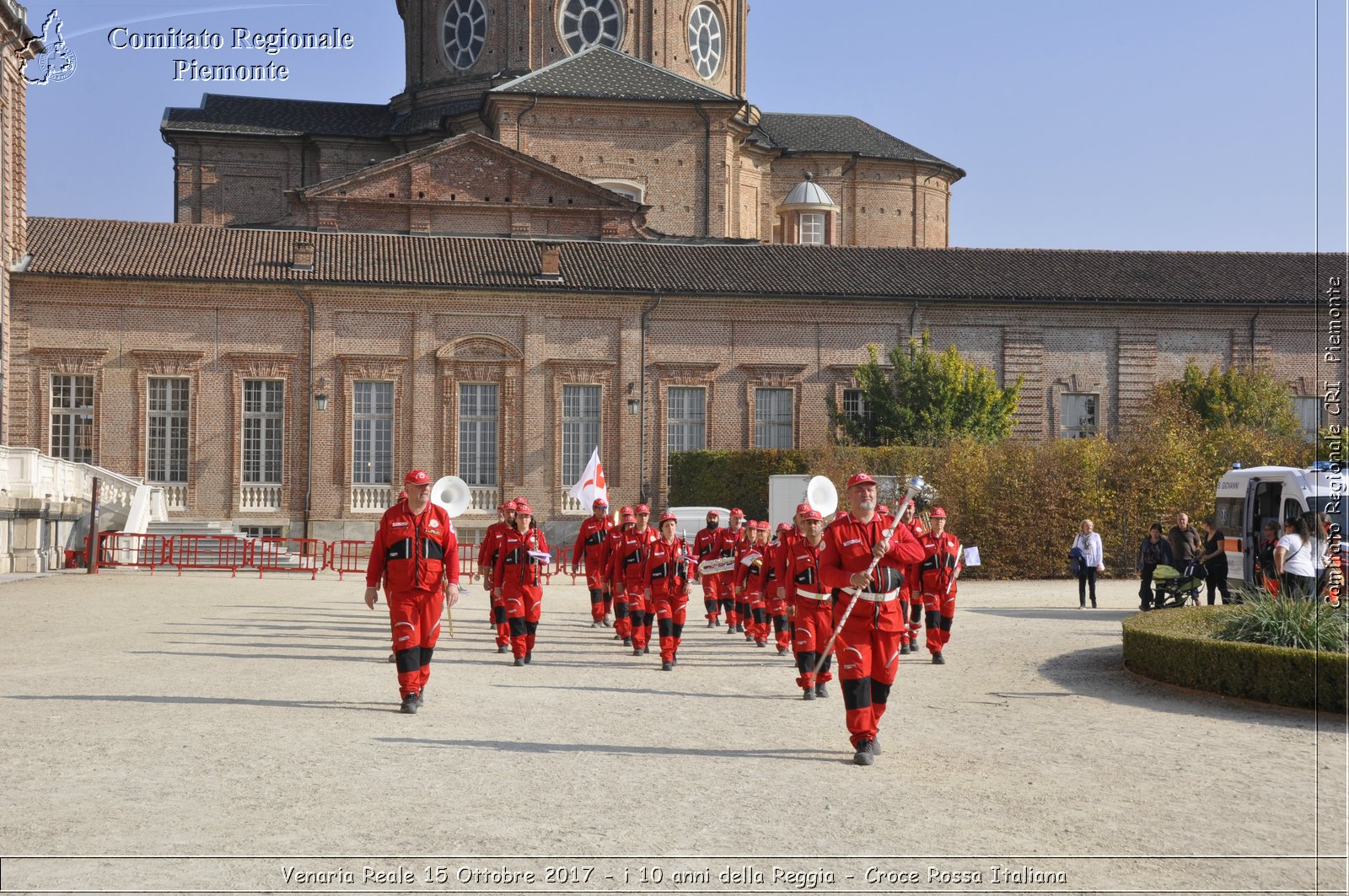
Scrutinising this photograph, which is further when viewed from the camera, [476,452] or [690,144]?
[690,144]

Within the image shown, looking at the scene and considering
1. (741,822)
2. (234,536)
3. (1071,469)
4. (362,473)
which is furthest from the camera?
(362,473)

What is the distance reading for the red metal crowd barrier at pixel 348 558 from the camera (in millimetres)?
33562

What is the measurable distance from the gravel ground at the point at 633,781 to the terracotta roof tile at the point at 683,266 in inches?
1066

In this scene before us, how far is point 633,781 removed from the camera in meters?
9.01

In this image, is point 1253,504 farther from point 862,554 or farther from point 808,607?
point 862,554

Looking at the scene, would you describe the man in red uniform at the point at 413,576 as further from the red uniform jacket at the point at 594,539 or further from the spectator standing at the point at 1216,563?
the spectator standing at the point at 1216,563

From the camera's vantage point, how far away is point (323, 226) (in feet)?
152

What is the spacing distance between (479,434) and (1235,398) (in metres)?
21.7

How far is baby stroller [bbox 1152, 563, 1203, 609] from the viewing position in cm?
2222

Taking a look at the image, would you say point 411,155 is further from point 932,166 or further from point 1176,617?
point 1176,617

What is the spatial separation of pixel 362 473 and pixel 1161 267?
25.4m

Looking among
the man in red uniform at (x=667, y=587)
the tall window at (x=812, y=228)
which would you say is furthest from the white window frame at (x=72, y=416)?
the man in red uniform at (x=667, y=587)

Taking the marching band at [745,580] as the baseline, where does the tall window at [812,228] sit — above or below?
above

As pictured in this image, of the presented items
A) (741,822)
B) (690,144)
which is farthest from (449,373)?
(741,822)
